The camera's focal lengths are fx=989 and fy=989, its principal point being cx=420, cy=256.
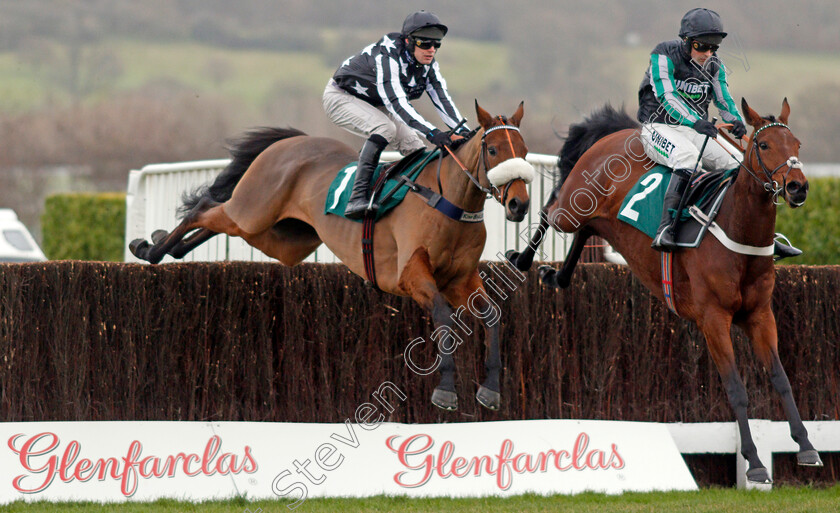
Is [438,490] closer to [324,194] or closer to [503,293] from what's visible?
[503,293]

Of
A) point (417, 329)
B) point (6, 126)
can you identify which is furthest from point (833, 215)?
point (6, 126)

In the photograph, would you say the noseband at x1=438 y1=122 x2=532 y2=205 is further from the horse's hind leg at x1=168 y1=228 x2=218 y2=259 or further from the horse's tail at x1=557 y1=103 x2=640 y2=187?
the horse's hind leg at x1=168 y1=228 x2=218 y2=259

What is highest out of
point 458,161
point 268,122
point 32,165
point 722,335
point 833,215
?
point 458,161

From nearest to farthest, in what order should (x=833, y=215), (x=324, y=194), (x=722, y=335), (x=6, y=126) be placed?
(x=722, y=335) < (x=324, y=194) < (x=833, y=215) < (x=6, y=126)

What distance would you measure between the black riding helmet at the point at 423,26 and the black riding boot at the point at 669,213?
1.64 meters

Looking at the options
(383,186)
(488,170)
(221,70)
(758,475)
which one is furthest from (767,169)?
(221,70)

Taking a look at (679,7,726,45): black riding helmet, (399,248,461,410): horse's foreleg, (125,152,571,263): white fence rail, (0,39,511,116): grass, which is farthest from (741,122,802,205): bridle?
(0,39,511,116): grass

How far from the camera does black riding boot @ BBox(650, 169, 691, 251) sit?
567 centimetres

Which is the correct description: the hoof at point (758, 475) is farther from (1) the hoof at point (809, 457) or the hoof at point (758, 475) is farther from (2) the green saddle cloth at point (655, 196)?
(2) the green saddle cloth at point (655, 196)

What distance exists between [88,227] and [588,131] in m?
15.1

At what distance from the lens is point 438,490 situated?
6094mm

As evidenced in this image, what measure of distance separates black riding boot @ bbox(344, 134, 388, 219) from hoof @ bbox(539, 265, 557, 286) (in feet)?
4.23

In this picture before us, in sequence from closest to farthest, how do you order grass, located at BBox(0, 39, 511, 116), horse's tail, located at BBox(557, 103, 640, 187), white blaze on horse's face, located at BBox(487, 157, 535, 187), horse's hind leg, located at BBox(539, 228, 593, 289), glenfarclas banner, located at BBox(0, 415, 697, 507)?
white blaze on horse's face, located at BBox(487, 157, 535, 187) < glenfarclas banner, located at BBox(0, 415, 697, 507) < horse's hind leg, located at BBox(539, 228, 593, 289) < horse's tail, located at BBox(557, 103, 640, 187) < grass, located at BBox(0, 39, 511, 116)

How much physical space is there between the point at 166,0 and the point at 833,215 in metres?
36.5
